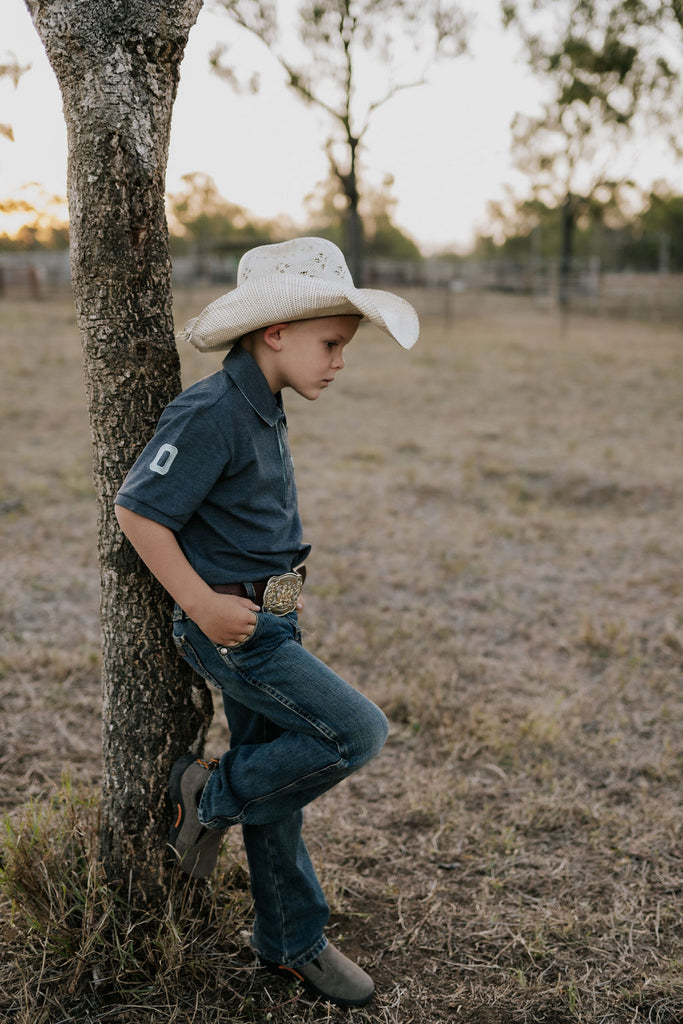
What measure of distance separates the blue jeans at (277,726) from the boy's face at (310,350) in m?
0.53

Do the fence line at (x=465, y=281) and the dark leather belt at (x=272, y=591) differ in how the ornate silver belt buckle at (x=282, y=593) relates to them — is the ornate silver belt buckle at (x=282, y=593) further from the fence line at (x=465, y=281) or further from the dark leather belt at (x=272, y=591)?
the fence line at (x=465, y=281)

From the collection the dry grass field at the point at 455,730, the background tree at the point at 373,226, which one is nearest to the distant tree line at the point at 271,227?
the background tree at the point at 373,226

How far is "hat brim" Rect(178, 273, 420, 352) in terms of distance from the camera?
5.89 ft

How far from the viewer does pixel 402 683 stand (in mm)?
3713

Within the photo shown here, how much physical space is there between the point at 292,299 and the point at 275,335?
0.35 feet

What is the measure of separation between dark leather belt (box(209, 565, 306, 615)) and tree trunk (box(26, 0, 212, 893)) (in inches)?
10.0

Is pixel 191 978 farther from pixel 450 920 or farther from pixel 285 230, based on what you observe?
pixel 285 230

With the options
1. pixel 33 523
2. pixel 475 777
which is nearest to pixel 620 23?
pixel 33 523

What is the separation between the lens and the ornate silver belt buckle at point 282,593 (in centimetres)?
184

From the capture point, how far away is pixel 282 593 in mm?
1875

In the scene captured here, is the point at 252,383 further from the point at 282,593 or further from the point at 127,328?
the point at 282,593

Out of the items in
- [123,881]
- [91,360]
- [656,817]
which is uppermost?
[91,360]

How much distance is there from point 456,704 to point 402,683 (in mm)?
274

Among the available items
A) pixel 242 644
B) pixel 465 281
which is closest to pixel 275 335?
pixel 242 644
